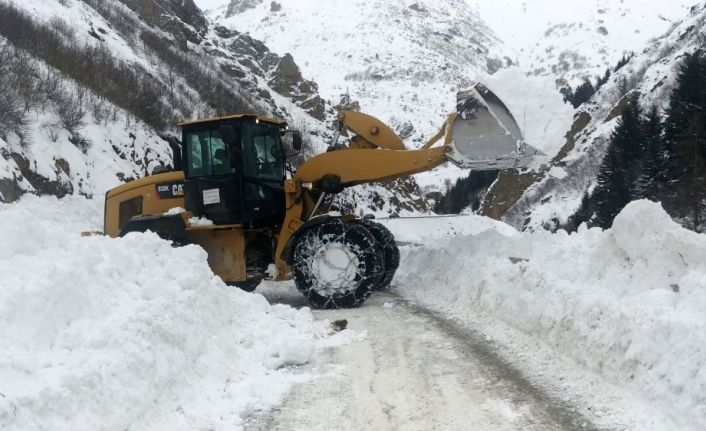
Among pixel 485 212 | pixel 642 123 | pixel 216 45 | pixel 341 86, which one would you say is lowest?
pixel 485 212

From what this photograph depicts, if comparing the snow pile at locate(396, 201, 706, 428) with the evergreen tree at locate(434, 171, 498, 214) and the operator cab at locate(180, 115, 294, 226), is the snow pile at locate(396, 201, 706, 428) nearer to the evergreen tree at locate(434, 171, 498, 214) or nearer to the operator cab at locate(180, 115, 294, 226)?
the operator cab at locate(180, 115, 294, 226)

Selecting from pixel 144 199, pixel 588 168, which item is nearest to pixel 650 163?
pixel 588 168

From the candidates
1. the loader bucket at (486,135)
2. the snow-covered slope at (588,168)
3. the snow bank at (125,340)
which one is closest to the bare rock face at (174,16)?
the snow-covered slope at (588,168)

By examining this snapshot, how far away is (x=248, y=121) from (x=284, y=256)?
2.21m

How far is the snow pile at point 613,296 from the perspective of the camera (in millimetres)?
4332

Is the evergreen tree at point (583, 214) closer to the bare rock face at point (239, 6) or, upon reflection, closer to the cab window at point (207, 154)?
the cab window at point (207, 154)

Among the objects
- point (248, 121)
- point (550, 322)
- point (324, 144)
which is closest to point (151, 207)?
point (248, 121)

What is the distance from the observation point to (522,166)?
9.30 m

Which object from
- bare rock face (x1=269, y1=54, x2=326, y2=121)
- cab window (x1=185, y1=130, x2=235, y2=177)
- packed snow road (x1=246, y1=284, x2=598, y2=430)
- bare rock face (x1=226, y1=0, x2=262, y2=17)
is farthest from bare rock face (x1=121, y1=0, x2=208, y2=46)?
bare rock face (x1=226, y1=0, x2=262, y2=17)

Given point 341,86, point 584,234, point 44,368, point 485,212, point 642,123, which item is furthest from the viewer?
point 341,86

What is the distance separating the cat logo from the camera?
33.2 ft

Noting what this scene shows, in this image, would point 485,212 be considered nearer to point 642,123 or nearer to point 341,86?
point 642,123

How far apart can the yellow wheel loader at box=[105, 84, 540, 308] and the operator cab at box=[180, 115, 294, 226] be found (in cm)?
2

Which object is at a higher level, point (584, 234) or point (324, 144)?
point (324, 144)
